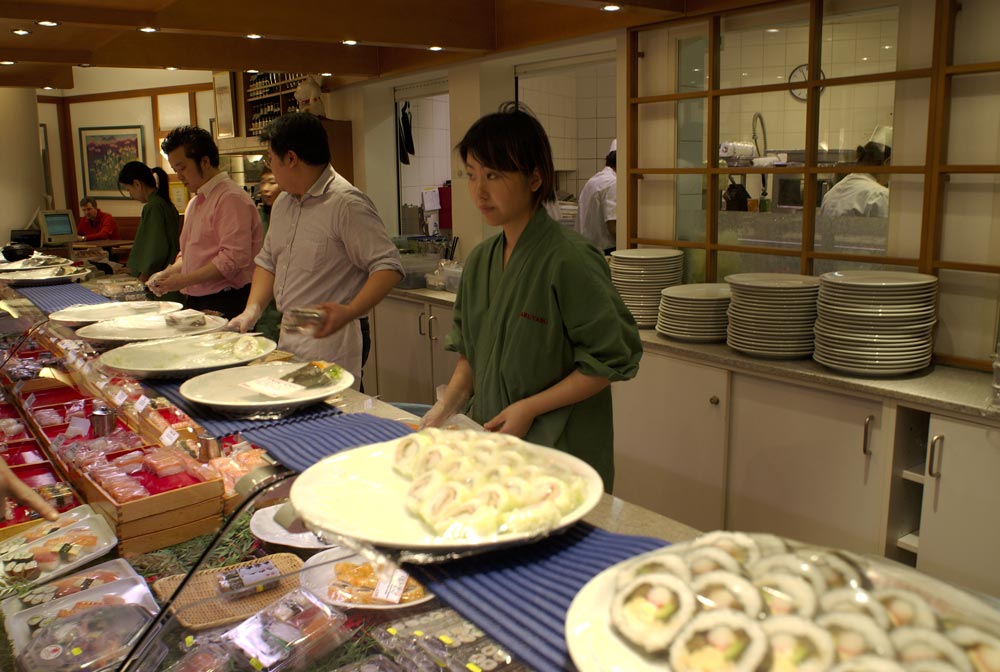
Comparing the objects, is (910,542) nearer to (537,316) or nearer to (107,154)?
(537,316)

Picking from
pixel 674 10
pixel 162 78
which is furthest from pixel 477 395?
pixel 162 78

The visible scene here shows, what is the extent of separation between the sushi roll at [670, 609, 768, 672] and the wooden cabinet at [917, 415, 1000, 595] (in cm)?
228

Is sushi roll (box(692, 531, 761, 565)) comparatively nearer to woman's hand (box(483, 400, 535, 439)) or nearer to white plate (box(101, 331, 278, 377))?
woman's hand (box(483, 400, 535, 439))

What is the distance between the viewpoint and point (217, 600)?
1.15 metres

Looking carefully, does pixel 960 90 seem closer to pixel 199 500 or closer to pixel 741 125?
pixel 741 125

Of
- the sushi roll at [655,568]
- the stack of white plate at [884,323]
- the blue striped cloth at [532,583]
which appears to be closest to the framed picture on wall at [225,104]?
the stack of white plate at [884,323]

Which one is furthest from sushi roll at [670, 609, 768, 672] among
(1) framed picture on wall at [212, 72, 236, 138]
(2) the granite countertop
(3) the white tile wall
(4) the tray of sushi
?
(1) framed picture on wall at [212, 72, 236, 138]

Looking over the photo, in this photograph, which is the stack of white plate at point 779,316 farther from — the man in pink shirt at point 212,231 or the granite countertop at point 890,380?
the man in pink shirt at point 212,231

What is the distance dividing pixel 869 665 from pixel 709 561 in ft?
0.63

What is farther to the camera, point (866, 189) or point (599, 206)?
point (599, 206)

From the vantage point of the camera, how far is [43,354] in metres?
2.60

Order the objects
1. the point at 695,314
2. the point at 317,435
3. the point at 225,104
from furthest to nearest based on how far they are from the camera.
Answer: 1. the point at 225,104
2. the point at 695,314
3. the point at 317,435

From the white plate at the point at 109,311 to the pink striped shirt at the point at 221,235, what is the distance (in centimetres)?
94

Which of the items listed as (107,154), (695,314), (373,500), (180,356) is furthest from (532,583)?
(107,154)
